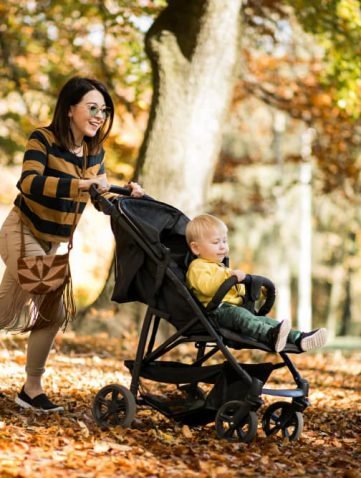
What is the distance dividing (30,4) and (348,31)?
5747 millimetres

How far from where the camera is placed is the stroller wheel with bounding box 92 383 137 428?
473cm

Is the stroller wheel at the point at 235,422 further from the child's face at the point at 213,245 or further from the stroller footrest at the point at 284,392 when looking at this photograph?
the child's face at the point at 213,245

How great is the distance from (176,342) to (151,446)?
23.5 inches

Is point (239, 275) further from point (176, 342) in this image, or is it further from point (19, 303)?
point (19, 303)

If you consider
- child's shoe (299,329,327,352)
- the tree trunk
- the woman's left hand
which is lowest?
child's shoe (299,329,327,352)

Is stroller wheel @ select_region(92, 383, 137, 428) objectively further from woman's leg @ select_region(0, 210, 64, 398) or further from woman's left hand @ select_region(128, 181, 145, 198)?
woman's left hand @ select_region(128, 181, 145, 198)

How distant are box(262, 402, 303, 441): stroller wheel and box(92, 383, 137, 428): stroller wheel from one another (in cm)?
77

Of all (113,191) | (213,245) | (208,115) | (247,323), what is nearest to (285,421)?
(247,323)

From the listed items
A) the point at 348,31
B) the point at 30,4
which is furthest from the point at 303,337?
the point at 30,4

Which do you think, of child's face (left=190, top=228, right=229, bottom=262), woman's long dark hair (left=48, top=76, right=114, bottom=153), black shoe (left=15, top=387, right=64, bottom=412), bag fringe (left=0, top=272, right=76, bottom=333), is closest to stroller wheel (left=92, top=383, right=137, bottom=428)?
black shoe (left=15, top=387, right=64, bottom=412)

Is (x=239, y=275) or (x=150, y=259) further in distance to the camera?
(x=150, y=259)

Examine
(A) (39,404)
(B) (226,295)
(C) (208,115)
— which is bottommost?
(A) (39,404)

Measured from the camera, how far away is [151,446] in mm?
4457

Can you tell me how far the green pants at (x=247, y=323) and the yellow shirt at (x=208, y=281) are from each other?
103 mm
